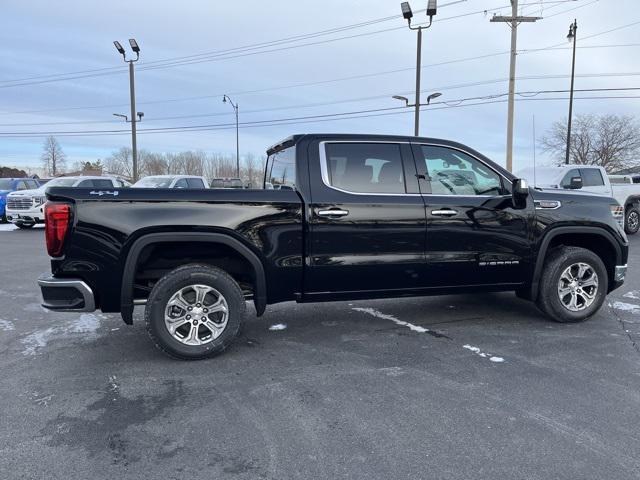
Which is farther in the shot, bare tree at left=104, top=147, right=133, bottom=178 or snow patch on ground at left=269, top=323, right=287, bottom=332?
bare tree at left=104, top=147, right=133, bottom=178

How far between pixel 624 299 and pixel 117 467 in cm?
641

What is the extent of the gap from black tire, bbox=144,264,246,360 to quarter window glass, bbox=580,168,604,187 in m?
12.2

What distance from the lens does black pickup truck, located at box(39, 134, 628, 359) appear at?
3.97 metres

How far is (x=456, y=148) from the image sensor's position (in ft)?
16.0

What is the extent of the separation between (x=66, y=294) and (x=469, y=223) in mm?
3664

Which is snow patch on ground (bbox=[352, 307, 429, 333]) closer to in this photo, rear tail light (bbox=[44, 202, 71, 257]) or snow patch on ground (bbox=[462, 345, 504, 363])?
snow patch on ground (bbox=[462, 345, 504, 363])

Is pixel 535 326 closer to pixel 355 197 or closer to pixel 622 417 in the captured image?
pixel 622 417

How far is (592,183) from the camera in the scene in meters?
13.3

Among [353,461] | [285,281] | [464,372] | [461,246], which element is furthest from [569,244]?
[353,461]

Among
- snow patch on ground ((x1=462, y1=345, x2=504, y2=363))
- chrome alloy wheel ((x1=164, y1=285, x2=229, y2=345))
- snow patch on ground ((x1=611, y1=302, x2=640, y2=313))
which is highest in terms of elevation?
chrome alloy wheel ((x1=164, y1=285, x2=229, y2=345))

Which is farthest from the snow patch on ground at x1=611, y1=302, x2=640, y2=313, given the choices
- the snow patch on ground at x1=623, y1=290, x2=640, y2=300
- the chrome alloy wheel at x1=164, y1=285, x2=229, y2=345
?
the chrome alloy wheel at x1=164, y1=285, x2=229, y2=345

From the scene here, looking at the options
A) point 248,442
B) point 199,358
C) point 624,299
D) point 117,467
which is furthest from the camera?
point 624,299

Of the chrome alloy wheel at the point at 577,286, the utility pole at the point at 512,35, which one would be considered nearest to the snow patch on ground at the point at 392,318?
the chrome alloy wheel at the point at 577,286

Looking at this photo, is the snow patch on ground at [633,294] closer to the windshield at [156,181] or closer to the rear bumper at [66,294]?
the rear bumper at [66,294]
